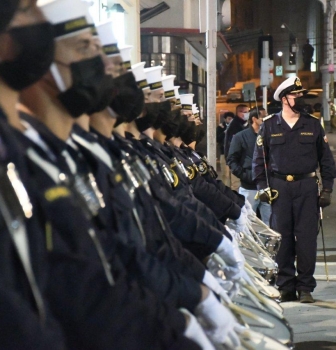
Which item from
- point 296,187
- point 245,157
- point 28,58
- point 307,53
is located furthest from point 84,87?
point 307,53

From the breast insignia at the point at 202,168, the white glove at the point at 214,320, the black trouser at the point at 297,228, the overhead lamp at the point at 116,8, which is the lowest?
the black trouser at the point at 297,228

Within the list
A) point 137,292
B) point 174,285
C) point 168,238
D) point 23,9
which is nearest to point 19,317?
point 137,292

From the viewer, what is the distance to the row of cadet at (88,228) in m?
1.74

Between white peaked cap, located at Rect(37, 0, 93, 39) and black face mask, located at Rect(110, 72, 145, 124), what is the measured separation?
647 mm

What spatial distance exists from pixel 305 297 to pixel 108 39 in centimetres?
459

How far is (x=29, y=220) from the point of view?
5.76ft

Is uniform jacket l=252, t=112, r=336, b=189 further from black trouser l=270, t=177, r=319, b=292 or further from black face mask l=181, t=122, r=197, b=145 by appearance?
black face mask l=181, t=122, r=197, b=145

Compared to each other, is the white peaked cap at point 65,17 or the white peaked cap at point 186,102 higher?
the white peaked cap at point 65,17

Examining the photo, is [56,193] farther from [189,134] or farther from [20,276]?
[189,134]

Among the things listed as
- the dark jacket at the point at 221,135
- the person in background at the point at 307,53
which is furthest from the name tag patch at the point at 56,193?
the person in background at the point at 307,53

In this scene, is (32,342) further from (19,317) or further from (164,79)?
(164,79)

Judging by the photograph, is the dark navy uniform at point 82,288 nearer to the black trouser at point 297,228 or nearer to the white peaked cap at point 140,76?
the white peaked cap at point 140,76

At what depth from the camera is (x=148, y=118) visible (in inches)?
178

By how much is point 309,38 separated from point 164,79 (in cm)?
6302
